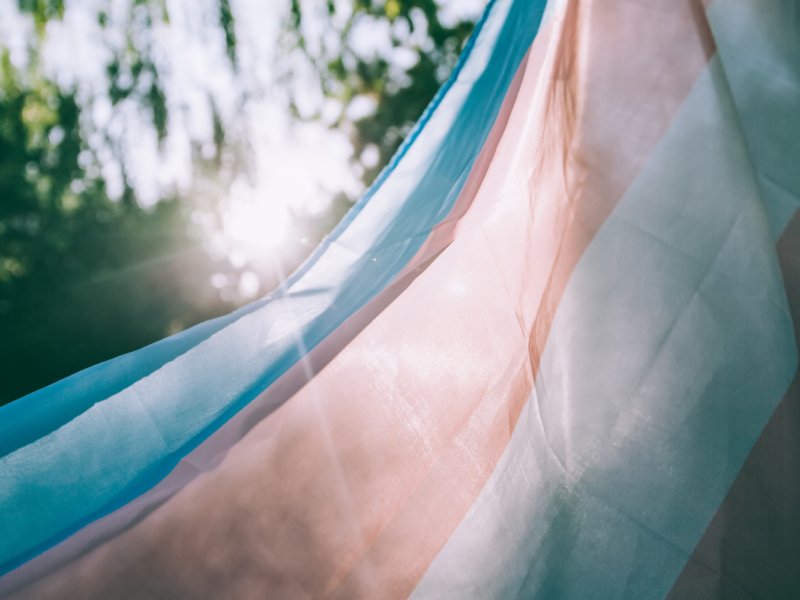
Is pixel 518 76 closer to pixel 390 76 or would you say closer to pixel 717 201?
pixel 717 201

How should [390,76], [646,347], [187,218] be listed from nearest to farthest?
[646,347]
[390,76]
[187,218]

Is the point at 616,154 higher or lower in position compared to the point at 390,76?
lower

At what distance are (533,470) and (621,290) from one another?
38cm

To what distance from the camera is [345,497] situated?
0.85m

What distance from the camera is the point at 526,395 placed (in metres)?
0.95

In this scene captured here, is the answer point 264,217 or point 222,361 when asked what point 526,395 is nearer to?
point 222,361

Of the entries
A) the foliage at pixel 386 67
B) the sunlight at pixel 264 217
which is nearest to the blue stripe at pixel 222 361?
the foliage at pixel 386 67

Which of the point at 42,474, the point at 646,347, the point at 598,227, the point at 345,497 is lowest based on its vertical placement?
the point at 42,474

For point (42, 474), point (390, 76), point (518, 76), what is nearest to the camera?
point (42, 474)

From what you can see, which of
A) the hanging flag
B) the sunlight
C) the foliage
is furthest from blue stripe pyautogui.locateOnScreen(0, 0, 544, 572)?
the sunlight

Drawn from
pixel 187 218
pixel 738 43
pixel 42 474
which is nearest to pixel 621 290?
pixel 738 43

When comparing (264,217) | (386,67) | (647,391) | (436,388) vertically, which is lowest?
(264,217)

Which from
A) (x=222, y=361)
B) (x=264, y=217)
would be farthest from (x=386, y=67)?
(x=222, y=361)

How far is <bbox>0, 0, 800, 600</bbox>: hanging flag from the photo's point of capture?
815mm
